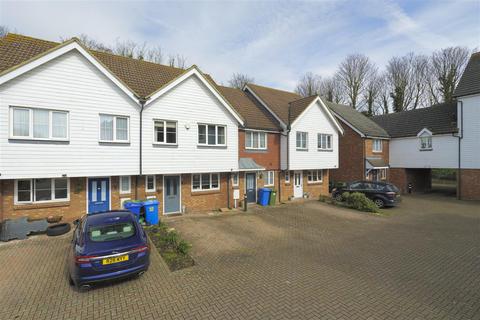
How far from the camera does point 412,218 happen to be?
1447cm

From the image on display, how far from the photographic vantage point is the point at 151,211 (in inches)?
464

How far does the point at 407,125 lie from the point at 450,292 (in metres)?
24.6

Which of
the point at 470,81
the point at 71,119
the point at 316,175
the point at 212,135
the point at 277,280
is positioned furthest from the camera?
the point at 316,175

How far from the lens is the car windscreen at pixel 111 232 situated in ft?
20.5


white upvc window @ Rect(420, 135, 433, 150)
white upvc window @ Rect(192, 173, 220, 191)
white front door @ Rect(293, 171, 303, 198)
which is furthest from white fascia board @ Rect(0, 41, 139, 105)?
white upvc window @ Rect(420, 135, 433, 150)

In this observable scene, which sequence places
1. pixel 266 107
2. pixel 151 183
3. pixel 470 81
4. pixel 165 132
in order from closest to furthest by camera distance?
pixel 165 132 → pixel 151 183 → pixel 266 107 → pixel 470 81

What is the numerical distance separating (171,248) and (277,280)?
13.3ft

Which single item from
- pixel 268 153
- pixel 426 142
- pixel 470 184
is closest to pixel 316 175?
pixel 268 153

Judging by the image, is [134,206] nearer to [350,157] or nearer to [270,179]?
[270,179]

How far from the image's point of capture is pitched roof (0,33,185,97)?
1066 centimetres

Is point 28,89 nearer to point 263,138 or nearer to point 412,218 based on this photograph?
point 263,138

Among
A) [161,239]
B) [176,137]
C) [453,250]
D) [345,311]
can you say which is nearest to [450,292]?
[345,311]

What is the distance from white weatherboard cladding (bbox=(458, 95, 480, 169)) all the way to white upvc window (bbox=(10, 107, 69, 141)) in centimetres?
2786

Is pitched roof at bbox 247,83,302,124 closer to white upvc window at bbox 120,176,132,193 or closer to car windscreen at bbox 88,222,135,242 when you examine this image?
white upvc window at bbox 120,176,132,193
